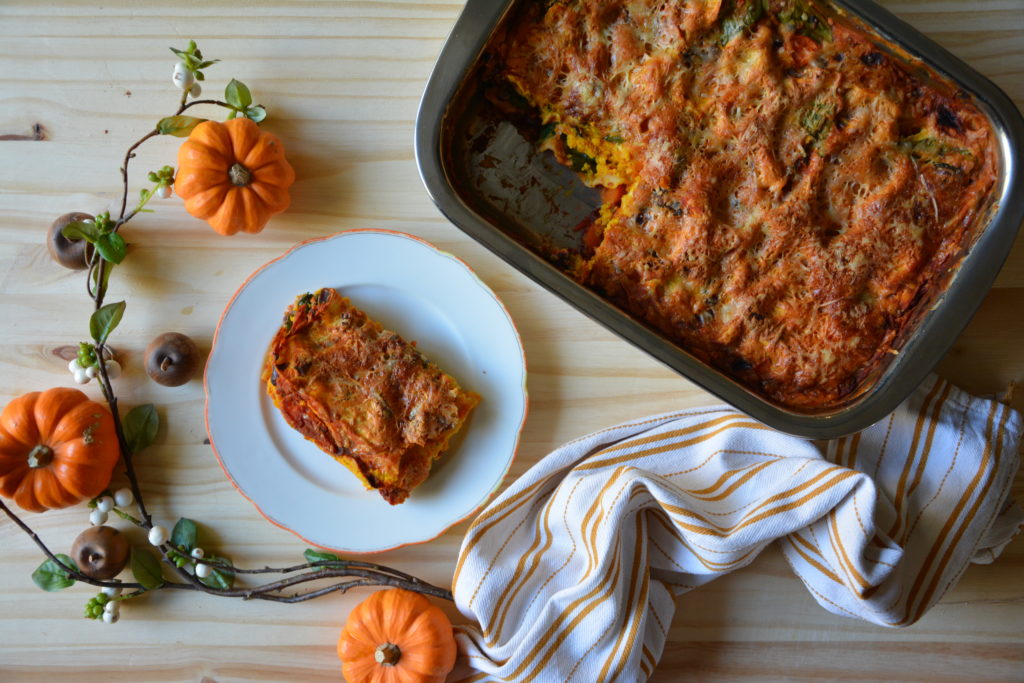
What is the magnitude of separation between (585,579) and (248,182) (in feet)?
4.97

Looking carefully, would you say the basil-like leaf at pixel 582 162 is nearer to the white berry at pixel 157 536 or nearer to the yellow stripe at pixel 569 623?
the yellow stripe at pixel 569 623

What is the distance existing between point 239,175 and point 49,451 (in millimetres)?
990

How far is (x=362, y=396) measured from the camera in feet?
6.67

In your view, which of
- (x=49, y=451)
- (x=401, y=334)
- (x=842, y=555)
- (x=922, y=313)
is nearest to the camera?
(x=922, y=313)

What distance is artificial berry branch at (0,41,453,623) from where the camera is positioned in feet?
6.97

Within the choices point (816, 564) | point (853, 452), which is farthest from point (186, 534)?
point (853, 452)

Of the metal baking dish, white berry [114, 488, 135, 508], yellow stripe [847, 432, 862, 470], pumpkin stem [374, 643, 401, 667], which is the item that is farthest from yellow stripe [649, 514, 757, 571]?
white berry [114, 488, 135, 508]

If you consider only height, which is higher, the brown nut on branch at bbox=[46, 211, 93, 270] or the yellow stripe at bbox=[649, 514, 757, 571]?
the brown nut on branch at bbox=[46, 211, 93, 270]

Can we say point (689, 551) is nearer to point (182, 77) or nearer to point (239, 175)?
point (239, 175)

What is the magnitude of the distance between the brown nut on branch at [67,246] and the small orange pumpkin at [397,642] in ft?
4.55

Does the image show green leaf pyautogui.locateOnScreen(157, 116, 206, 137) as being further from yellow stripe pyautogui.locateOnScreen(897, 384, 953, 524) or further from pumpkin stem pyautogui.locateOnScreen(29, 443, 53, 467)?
yellow stripe pyautogui.locateOnScreen(897, 384, 953, 524)

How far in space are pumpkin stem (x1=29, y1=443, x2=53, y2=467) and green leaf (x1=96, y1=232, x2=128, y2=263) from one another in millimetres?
585

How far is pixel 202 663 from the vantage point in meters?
2.25

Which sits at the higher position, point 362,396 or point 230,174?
point 230,174
